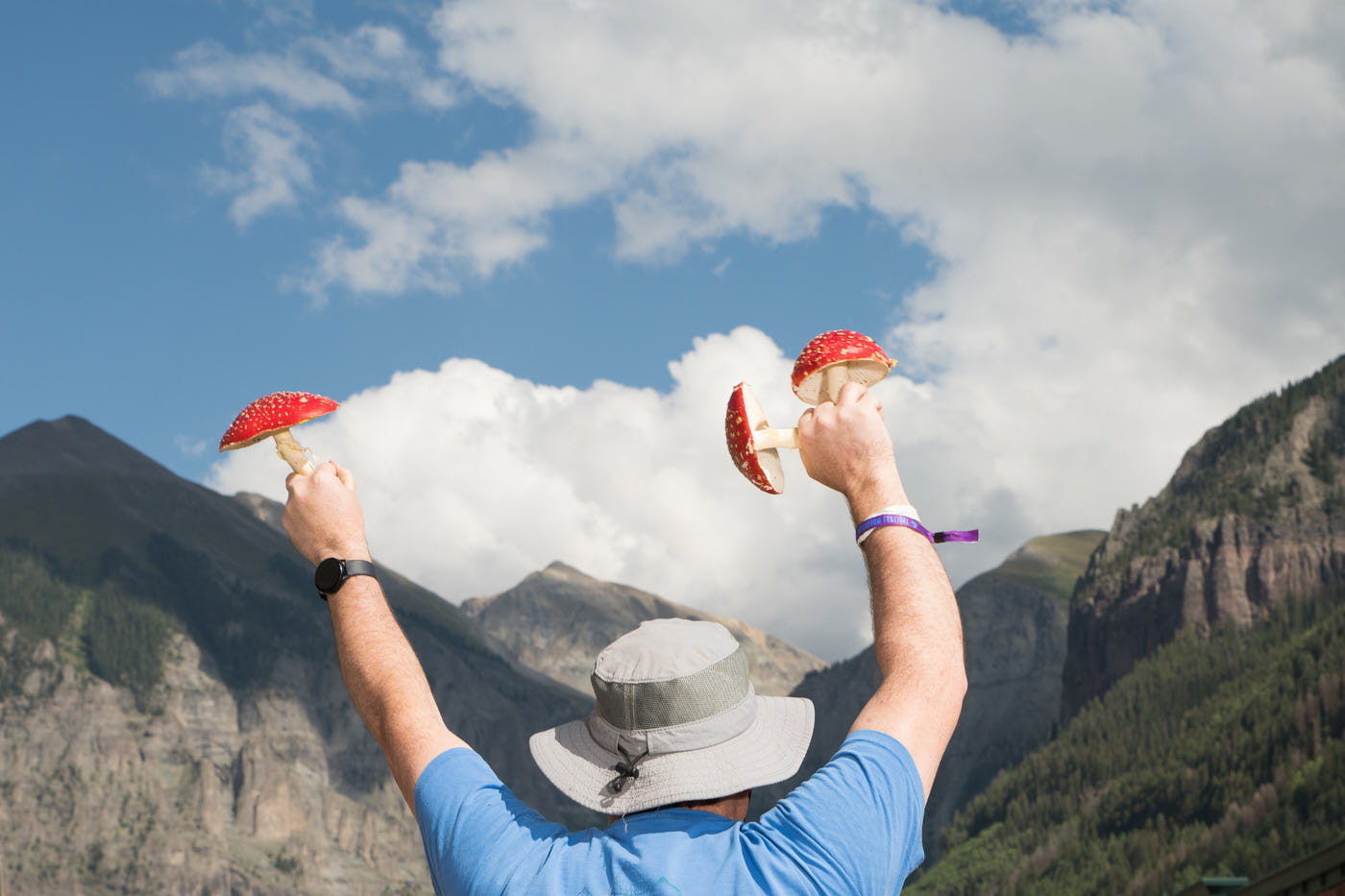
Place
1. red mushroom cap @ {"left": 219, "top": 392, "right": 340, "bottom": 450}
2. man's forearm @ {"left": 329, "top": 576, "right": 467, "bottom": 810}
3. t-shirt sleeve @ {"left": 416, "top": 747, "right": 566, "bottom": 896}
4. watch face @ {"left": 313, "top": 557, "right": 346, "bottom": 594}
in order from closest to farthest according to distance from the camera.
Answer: t-shirt sleeve @ {"left": 416, "top": 747, "right": 566, "bottom": 896} → man's forearm @ {"left": 329, "top": 576, "right": 467, "bottom": 810} → watch face @ {"left": 313, "top": 557, "right": 346, "bottom": 594} → red mushroom cap @ {"left": 219, "top": 392, "right": 340, "bottom": 450}

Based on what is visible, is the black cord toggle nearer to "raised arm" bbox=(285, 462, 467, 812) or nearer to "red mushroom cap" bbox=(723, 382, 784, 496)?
"raised arm" bbox=(285, 462, 467, 812)

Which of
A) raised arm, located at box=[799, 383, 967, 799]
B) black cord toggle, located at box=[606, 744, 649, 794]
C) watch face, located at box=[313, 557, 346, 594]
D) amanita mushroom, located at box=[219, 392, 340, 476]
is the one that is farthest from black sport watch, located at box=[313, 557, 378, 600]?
raised arm, located at box=[799, 383, 967, 799]

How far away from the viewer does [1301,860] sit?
1245 cm

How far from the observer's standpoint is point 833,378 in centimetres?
369

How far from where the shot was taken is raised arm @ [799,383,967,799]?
2.93 meters

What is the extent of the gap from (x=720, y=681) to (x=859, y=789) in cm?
41

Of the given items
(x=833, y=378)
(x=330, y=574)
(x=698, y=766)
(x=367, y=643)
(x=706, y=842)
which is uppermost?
(x=833, y=378)

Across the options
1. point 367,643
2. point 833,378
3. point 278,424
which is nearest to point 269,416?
point 278,424

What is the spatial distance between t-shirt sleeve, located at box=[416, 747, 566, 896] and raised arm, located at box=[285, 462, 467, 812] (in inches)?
2.9

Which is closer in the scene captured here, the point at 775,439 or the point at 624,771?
the point at 624,771

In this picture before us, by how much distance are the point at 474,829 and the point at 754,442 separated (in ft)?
4.00

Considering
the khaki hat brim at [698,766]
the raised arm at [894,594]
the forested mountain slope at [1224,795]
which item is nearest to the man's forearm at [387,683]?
the khaki hat brim at [698,766]

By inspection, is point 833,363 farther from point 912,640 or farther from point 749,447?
point 912,640

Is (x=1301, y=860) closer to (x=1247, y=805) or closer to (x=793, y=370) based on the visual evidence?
(x=793, y=370)
